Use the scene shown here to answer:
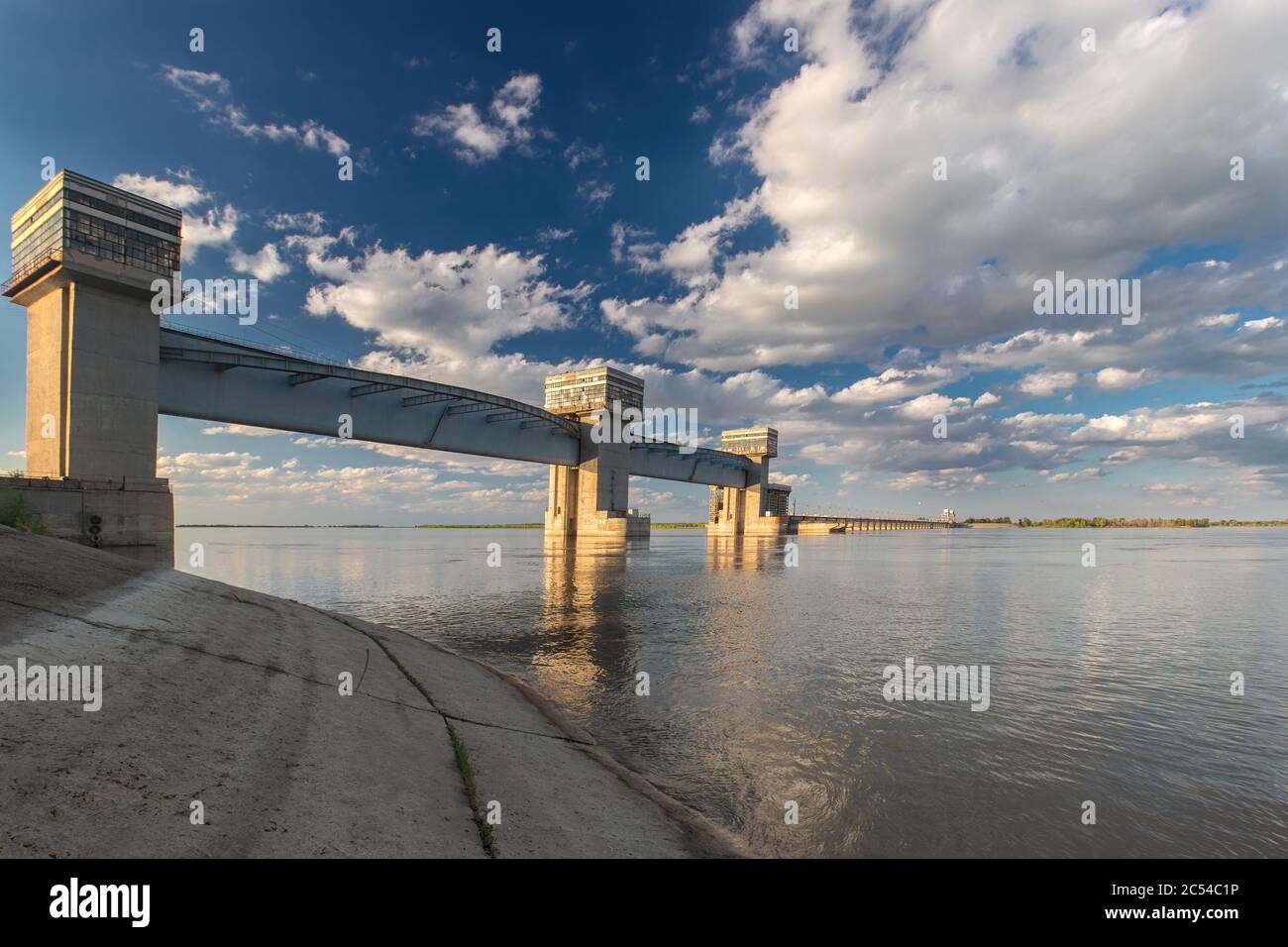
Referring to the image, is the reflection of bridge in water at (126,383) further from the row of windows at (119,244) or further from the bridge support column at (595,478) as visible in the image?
the bridge support column at (595,478)

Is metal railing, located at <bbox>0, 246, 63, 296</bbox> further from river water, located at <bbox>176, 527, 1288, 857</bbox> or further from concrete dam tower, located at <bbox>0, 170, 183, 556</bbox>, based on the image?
river water, located at <bbox>176, 527, 1288, 857</bbox>

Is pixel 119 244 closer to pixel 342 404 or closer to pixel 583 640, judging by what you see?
pixel 342 404

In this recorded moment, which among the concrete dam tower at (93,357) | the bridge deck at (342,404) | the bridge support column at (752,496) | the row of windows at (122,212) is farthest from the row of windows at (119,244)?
the bridge support column at (752,496)

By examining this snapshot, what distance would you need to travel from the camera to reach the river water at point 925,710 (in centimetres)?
679

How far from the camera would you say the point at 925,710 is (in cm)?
1091

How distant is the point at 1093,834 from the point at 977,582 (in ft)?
110

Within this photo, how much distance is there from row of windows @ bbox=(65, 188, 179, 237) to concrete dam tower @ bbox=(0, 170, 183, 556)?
48 mm

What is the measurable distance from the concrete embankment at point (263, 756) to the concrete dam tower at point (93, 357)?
91.4 feet

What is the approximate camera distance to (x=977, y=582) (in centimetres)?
3584

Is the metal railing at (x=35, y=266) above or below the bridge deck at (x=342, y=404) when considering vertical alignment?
above

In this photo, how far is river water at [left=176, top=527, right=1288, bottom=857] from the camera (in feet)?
22.3

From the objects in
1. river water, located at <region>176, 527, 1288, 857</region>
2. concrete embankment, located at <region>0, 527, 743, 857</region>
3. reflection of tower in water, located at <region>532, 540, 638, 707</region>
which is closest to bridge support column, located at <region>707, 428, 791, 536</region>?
reflection of tower in water, located at <region>532, 540, 638, 707</region>

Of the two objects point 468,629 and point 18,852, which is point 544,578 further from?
point 18,852

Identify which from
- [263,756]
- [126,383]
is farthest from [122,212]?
[263,756]
